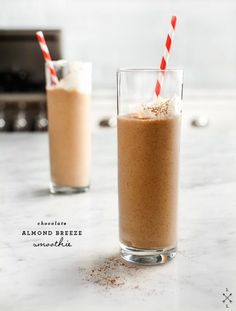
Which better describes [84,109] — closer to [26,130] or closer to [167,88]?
[167,88]

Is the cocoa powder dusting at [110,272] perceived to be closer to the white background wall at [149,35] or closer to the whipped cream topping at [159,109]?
the whipped cream topping at [159,109]

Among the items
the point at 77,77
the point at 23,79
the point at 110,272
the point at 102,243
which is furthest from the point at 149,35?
the point at 110,272

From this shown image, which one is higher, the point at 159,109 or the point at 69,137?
the point at 159,109

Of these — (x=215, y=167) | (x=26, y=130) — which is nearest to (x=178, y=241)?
(x=215, y=167)

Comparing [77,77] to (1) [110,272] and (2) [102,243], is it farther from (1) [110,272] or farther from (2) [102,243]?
(1) [110,272]

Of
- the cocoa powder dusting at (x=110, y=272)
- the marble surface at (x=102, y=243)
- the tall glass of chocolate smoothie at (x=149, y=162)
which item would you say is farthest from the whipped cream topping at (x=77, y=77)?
the cocoa powder dusting at (x=110, y=272)

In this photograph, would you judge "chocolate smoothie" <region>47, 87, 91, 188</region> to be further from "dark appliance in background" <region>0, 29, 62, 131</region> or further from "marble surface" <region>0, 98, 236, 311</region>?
"dark appliance in background" <region>0, 29, 62, 131</region>
